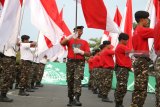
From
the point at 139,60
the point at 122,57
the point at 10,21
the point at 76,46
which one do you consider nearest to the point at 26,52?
the point at 76,46

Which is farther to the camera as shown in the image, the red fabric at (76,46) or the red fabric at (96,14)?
the red fabric at (76,46)

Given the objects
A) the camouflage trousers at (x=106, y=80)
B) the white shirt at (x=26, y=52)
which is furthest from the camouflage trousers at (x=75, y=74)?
the white shirt at (x=26, y=52)

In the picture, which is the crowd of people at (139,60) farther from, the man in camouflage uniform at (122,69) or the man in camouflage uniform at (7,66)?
the man in camouflage uniform at (7,66)

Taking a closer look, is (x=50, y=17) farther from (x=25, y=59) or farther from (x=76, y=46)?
(x=25, y=59)

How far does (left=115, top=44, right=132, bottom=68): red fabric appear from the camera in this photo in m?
9.64

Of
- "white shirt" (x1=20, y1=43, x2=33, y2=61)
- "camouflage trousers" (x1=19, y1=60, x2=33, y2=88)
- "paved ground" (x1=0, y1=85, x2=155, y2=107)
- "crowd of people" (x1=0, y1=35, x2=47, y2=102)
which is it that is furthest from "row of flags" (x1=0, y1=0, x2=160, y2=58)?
"camouflage trousers" (x1=19, y1=60, x2=33, y2=88)

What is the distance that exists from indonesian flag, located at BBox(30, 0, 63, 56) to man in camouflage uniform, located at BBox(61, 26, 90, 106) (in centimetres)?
51

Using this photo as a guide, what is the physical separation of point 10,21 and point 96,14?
1996 mm

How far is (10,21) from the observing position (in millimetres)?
9008

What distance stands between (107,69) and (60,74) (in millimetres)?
9739

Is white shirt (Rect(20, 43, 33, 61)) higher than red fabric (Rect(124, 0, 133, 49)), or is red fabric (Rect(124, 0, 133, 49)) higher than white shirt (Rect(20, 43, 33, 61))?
red fabric (Rect(124, 0, 133, 49))

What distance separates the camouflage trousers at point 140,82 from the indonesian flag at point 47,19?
10.9 ft

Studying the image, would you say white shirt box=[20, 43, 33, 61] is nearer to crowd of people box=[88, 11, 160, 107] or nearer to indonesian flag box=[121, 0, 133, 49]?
indonesian flag box=[121, 0, 133, 49]

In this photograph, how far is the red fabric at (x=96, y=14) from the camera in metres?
8.21
